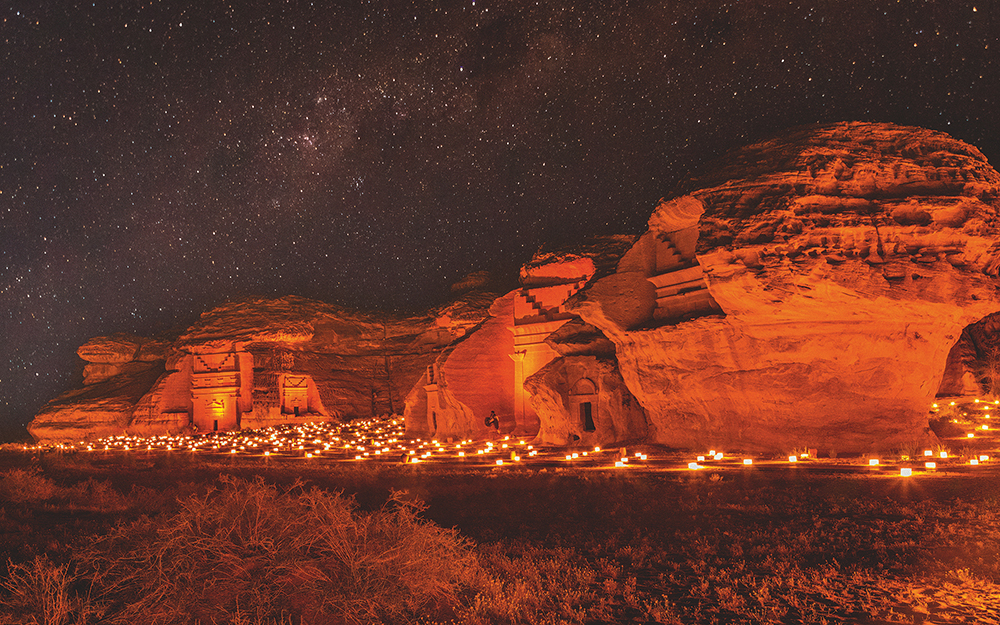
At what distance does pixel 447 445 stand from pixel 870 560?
64.4 feet

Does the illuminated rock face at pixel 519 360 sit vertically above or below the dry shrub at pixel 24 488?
above

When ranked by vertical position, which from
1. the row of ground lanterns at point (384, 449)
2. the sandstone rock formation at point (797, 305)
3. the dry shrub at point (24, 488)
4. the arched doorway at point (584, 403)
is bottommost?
the row of ground lanterns at point (384, 449)

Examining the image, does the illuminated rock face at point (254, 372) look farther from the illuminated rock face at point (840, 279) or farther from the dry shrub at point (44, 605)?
the dry shrub at point (44, 605)

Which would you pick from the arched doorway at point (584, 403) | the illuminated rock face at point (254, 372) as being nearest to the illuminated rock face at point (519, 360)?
the arched doorway at point (584, 403)

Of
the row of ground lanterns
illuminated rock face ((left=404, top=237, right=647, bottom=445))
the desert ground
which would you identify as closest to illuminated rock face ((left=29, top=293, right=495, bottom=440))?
the row of ground lanterns

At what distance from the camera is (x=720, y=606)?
686cm

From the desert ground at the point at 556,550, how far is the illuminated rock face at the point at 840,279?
145cm

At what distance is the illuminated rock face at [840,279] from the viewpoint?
13594mm

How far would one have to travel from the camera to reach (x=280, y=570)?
696cm

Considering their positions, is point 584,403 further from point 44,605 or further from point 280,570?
point 44,605

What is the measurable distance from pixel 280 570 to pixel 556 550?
4.12m

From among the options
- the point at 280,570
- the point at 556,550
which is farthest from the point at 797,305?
the point at 280,570

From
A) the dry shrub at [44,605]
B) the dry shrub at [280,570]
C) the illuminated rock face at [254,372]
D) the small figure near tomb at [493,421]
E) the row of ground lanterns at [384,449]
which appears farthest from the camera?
the illuminated rock face at [254,372]

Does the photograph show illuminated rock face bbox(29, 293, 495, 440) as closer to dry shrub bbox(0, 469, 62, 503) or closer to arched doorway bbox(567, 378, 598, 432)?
arched doorway bbox(567, 378, 598, 432)
